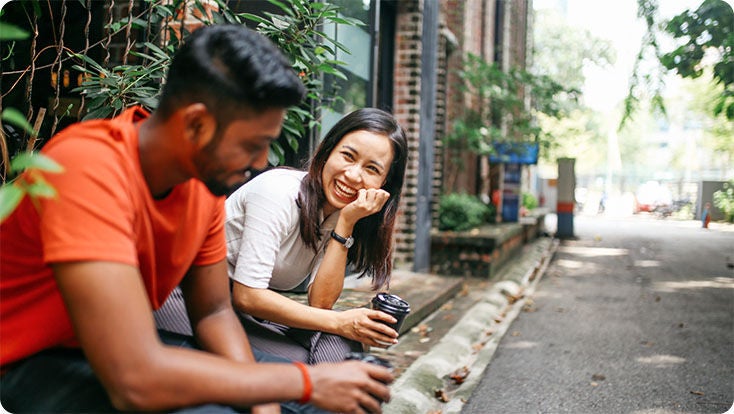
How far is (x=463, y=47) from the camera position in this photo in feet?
38.7

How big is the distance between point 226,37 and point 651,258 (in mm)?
12073

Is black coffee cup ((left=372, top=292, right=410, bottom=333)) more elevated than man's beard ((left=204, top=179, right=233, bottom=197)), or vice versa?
man's beard ((left=204, top=179, right=233, bottom=197))

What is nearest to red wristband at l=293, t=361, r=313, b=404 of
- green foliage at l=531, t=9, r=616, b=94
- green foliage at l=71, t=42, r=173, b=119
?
green foliage at l=71, t=42, r=173, b=119

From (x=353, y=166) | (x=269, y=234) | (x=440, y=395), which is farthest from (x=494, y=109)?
(x=269, y=234)

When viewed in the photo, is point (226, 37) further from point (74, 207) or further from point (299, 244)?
point (299, 244)

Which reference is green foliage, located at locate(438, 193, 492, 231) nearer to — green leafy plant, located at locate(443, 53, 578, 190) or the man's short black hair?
green leafy plant, located at locate(443, 53, 578, 190)

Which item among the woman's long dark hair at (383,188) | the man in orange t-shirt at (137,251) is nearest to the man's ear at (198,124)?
the man in orange t-shirt at (137,251)

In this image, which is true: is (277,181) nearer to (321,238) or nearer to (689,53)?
(321,238)

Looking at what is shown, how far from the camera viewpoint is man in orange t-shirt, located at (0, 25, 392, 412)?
1.37 meters

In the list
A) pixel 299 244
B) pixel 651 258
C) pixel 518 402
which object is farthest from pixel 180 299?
pixel 651 258

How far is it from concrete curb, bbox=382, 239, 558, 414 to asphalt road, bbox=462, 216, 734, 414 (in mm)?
125

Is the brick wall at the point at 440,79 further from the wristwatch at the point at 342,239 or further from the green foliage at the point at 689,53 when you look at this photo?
the wristwatch at the point at 342,239

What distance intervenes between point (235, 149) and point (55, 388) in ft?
2.41

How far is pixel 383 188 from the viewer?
2908 millimetres
